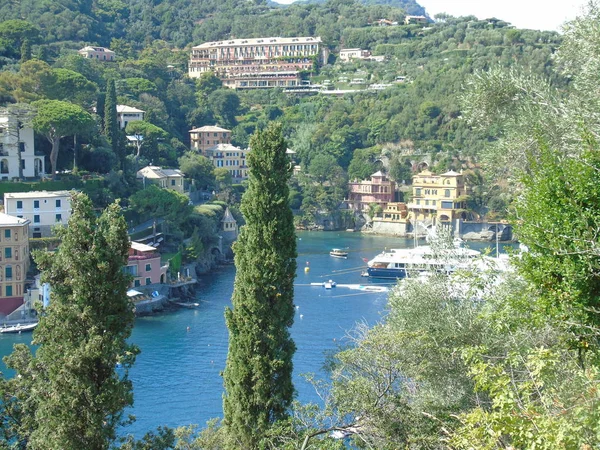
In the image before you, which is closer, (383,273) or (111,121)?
(383,273)

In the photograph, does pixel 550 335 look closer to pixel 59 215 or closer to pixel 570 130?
pixel 570 130

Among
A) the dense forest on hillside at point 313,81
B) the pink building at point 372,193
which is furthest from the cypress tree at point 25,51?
the pink building at point 372,193

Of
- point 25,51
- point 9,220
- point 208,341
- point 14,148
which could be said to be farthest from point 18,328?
point 25,51

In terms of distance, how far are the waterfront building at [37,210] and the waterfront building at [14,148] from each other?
385cm

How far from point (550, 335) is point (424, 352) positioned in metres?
1.41

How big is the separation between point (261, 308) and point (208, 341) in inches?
609

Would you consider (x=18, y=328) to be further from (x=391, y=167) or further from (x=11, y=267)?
(x=391, y=167)

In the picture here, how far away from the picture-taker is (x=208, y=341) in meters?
25.3

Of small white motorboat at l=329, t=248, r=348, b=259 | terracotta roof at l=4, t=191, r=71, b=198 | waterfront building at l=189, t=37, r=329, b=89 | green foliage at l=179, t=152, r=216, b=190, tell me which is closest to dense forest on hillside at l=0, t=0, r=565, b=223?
green foliage at l=179, t=152, r=216, b=190

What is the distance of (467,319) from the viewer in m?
9.84

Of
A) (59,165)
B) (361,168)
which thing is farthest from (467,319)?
(361,168)

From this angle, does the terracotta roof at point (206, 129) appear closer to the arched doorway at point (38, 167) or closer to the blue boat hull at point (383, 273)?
the arched doorway at point (38, 167)

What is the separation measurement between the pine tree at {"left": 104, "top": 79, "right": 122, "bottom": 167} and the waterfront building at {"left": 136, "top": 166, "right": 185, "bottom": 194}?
2.23 metres

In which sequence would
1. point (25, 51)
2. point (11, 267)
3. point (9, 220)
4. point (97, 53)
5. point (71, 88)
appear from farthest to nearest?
1. point (97, 53)
2. point (25, 51)
3. point (71, 88)
4. point (9, 220)
5. point (11, 267)
